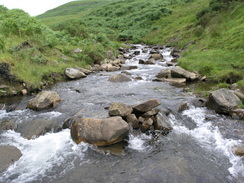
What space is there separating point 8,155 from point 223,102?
10.5 meters

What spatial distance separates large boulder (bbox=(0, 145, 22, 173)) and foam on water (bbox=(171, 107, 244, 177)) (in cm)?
696

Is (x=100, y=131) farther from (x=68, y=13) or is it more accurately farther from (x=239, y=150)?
(x=68, y=13)

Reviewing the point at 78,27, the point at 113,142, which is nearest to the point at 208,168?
the point at 113,142

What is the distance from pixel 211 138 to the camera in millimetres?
9266

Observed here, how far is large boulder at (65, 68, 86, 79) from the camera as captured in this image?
1939 cm

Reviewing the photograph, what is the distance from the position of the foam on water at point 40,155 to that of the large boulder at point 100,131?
14.2 inches

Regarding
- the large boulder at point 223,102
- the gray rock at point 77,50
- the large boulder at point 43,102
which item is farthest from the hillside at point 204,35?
the large boulder at point 43,102

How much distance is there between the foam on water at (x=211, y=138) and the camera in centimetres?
765

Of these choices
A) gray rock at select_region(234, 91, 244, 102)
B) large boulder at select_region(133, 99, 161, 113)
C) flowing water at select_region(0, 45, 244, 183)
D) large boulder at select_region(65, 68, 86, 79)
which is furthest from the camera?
large boulder at select_region(65, 68, 86, 79)

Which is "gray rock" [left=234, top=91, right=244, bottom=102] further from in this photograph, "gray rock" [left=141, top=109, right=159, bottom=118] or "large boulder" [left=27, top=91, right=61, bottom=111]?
"large boulder" [left=27, top=91, right=61, bottom=111]

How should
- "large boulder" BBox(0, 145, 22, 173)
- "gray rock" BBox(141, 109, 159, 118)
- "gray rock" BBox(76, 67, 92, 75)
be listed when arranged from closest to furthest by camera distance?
"large boulder" BBox(0, 145, 22, 173)
"gray rock" BBox(141, 109, 159, 118)
"gray rock" BBox(76, 67, 92, 75)

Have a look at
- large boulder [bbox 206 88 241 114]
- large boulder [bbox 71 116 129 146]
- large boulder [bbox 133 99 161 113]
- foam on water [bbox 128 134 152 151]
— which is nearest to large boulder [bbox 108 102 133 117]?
large boulder [bbox 133 99 161 113]

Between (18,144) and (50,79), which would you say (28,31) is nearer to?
(50,79)

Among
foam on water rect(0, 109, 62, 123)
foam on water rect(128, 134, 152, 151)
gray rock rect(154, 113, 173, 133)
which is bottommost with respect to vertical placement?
foam on water rect(128, 134, 152, 151)
